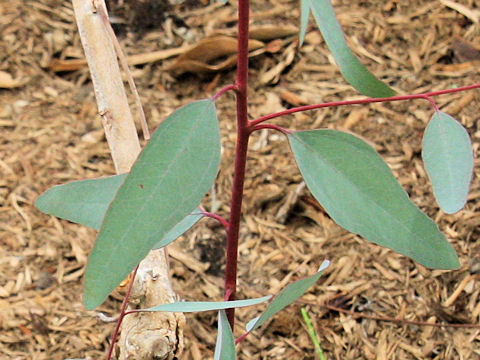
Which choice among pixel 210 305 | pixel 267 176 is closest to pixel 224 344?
pixel 210 305

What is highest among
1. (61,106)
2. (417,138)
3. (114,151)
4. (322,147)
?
(322,147)

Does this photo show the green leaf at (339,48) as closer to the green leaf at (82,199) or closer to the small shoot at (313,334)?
the green leaf at (82,199)

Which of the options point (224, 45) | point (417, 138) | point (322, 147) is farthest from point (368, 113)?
point (322, 147)

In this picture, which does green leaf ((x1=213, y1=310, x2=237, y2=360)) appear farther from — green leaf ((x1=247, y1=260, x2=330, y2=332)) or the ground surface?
the ground surface

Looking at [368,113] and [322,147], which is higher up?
[322,147]

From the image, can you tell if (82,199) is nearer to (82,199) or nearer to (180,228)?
(82,199)

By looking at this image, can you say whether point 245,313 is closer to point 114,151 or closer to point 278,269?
point 278,269

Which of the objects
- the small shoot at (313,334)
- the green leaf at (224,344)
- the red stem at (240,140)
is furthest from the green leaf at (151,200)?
the small shoot at (313,334)
